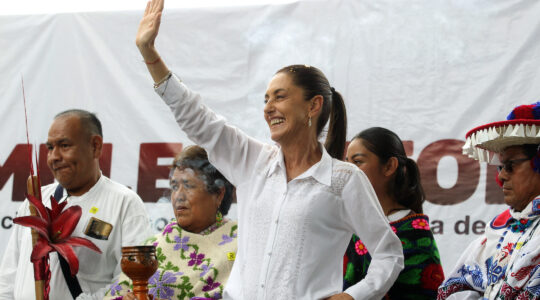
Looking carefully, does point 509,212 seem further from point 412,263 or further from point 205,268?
point 205,268

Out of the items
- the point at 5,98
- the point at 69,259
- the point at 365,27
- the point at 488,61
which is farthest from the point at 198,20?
the point at 69,259

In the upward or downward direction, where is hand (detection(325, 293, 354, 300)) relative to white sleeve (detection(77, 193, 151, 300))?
downward

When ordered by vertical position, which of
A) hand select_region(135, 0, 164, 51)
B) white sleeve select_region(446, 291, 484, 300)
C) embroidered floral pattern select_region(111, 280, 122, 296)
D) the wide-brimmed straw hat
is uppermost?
hand select_region(135, 0, 164, 51)

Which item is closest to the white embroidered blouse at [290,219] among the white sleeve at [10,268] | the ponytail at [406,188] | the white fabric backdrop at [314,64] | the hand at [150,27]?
the hand at [150,27]

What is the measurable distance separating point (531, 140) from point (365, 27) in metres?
1.93

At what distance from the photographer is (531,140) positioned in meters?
3.25

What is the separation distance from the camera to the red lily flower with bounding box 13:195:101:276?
328cm

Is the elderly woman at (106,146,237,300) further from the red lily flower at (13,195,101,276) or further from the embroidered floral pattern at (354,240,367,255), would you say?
the embroidered floral pattern at (354,240,367,255)

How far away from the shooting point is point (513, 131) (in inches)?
127

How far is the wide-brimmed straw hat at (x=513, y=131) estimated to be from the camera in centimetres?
321

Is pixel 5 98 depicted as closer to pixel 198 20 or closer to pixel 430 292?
pixel 198 20

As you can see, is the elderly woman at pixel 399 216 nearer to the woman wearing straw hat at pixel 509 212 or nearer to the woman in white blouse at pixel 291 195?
the woman wearing straw hat at pixel 509 212

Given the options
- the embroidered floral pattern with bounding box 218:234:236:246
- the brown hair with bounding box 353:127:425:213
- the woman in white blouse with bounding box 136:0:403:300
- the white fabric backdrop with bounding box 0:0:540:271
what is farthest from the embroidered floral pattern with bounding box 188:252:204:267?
the white fabric backdrop with bounding box 0:0:540:271

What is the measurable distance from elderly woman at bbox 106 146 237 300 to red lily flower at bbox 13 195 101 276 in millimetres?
267
